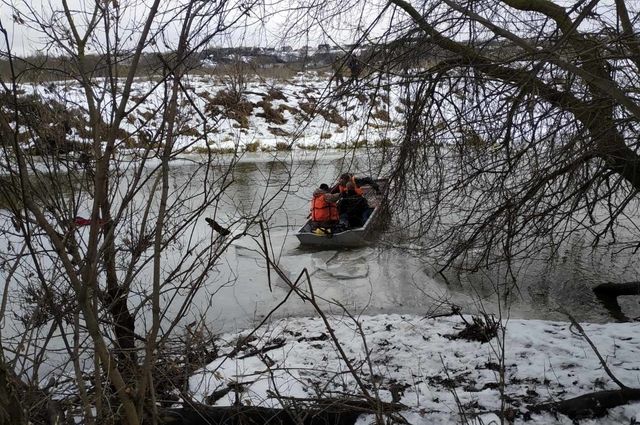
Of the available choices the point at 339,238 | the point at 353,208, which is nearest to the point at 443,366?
the point at 339,238

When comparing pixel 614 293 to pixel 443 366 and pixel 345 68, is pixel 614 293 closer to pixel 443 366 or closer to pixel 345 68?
pixel 443 366

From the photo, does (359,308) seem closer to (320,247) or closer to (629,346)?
(320,247)

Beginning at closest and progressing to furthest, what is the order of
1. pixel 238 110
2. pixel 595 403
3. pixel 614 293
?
1. pixel 238 110
2. pixel 595 403
3. pixel 614 293

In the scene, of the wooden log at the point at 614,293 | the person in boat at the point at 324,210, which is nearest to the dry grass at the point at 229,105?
the wooden log at the point at 614,293

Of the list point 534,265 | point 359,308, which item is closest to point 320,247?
point 359,308

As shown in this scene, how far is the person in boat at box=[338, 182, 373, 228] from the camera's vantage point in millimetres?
9625

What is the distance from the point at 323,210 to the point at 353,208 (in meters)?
0.84

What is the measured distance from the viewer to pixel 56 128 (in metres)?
2.94

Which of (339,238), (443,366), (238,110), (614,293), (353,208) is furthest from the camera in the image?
(353,208)

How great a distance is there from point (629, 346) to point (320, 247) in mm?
5312

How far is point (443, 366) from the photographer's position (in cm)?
385

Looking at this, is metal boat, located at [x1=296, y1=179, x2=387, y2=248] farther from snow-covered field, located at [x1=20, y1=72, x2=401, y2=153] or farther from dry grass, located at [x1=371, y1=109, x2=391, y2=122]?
dry grass, located at [x1=371, y1=109, x2=391, y2=122]

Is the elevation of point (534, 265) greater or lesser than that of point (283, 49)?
lesser

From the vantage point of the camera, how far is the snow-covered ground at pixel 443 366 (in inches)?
147
